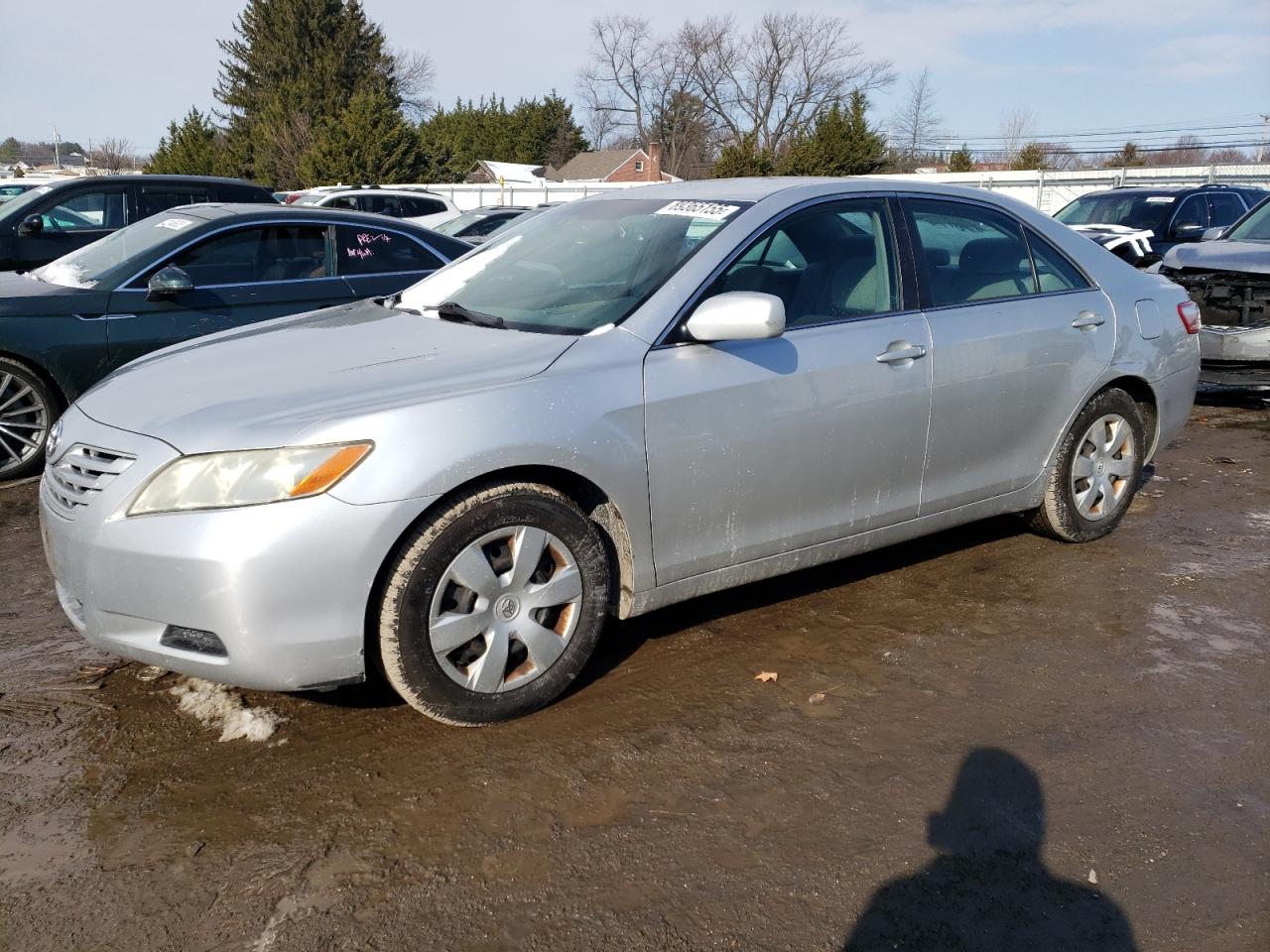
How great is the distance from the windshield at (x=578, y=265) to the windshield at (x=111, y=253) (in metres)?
2.97

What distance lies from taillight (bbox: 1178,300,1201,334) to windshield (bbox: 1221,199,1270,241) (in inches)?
193

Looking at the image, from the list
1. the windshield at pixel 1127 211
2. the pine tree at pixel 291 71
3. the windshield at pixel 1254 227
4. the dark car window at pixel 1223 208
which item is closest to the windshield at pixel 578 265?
the windshield at pixel 1254 227

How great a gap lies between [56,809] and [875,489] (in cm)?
281

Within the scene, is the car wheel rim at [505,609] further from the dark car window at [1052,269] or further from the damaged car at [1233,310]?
the damaged car at [1233,310]

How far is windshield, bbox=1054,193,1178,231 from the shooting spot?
13680 mm

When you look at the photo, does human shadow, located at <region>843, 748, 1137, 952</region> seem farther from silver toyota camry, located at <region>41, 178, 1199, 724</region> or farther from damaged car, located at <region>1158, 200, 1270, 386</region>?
damaged car, located at <region>1158, 200, 1270, 386</region>

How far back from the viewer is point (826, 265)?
13.0 feet

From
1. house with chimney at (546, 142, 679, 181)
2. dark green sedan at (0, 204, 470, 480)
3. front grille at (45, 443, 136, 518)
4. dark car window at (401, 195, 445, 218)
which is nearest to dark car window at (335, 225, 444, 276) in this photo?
dark green sedan at (0, 204, 470, 480)

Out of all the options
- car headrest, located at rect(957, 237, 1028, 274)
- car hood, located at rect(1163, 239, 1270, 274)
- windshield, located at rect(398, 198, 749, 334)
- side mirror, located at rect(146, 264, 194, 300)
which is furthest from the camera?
car hood, located at rect(1163, 239, 1270, 274)

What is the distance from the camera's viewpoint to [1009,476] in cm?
448

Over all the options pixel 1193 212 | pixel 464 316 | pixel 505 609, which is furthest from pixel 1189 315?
pixel 1193 212

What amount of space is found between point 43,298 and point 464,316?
11.8 feet

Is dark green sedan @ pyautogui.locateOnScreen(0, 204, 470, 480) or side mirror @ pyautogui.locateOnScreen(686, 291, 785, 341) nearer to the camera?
side mirror @ pyautogui.locateOnScreen(686, 291, 785, 341)

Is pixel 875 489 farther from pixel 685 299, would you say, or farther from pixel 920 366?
pixel 685 299
